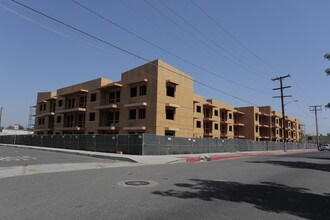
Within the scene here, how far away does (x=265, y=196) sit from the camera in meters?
8.65

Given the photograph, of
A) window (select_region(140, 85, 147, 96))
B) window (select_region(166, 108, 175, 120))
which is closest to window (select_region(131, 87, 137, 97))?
window (select_region(140, 85, 147, 96))

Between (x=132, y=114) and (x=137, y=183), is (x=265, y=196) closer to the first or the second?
(x=137, y=183)

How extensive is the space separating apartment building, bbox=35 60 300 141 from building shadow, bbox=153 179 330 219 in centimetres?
2802

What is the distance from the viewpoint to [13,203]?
284 inches

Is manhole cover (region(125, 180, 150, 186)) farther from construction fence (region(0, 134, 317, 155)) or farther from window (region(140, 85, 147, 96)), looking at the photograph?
window (region(140, 85, 147, 96))

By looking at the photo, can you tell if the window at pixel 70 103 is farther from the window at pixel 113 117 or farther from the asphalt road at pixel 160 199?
the asphalt road at pixel 160 199

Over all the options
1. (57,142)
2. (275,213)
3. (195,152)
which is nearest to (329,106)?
(195,152)

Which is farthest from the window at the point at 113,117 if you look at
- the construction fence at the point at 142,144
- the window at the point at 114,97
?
the construction fence at the point at 142,144

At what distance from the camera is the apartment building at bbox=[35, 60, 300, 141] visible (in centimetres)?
3972

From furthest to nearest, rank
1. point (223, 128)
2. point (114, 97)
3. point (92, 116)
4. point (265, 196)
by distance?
point (223, 128) < point (92, 116) < point (114, 97) < point (265, 196)

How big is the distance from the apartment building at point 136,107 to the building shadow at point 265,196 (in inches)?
1103

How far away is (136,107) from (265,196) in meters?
33.6

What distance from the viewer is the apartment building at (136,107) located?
3972cm

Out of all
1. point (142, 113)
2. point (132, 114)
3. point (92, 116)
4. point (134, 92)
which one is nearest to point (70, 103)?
point (92, 116)
